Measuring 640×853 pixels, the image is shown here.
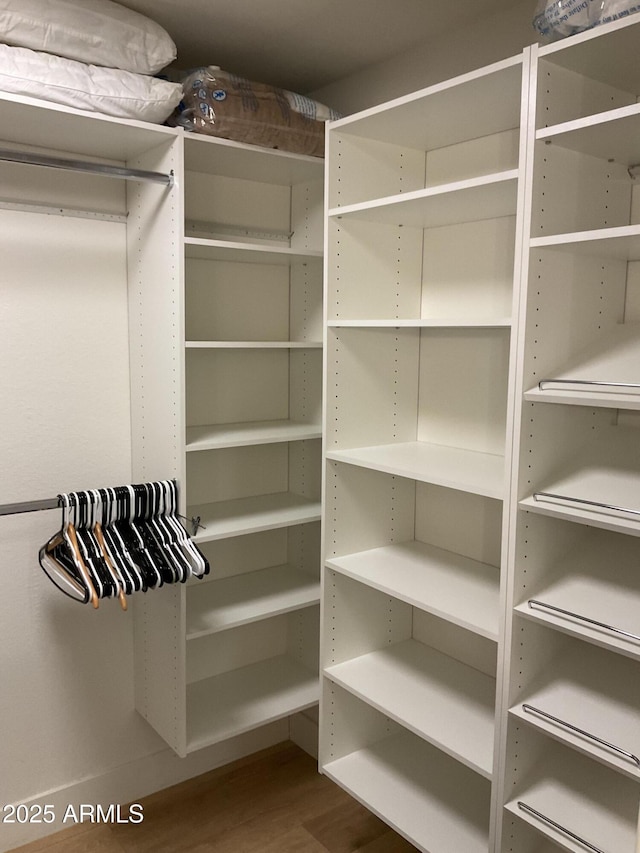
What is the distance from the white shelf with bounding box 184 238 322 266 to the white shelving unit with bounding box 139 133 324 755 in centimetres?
1

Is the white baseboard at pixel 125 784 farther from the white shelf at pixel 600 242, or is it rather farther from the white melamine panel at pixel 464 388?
the white shelf at pixel 600 242

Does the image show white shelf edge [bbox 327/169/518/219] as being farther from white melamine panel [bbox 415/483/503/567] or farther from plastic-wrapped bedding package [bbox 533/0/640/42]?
white melamine panel [bbox 415/483/503/567]

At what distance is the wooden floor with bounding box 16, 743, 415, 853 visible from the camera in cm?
240

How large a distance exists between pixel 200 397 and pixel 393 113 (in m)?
1.26

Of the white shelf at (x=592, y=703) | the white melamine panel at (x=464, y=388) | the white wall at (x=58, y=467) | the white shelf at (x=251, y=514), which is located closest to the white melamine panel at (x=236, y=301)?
the white wall at (x=58, y=467)

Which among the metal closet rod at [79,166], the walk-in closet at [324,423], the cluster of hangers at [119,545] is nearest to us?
the walk-in closet at [324,423]

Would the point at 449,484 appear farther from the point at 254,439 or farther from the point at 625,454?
the point at 254,439

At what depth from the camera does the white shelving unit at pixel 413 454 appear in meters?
1.97

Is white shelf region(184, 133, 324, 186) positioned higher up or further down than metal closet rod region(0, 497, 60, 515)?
higher up

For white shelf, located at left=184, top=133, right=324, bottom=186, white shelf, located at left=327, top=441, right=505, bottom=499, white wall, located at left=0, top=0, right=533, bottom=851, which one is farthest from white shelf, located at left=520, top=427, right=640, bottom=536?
white shelf, located at left=184, top=133, right=324, bottom=186

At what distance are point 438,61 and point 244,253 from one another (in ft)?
2.93

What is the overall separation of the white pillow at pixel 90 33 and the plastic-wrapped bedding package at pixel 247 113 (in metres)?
0.14

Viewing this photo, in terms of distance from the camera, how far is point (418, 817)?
1.97 metres

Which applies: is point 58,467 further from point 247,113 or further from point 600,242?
point 600,242
